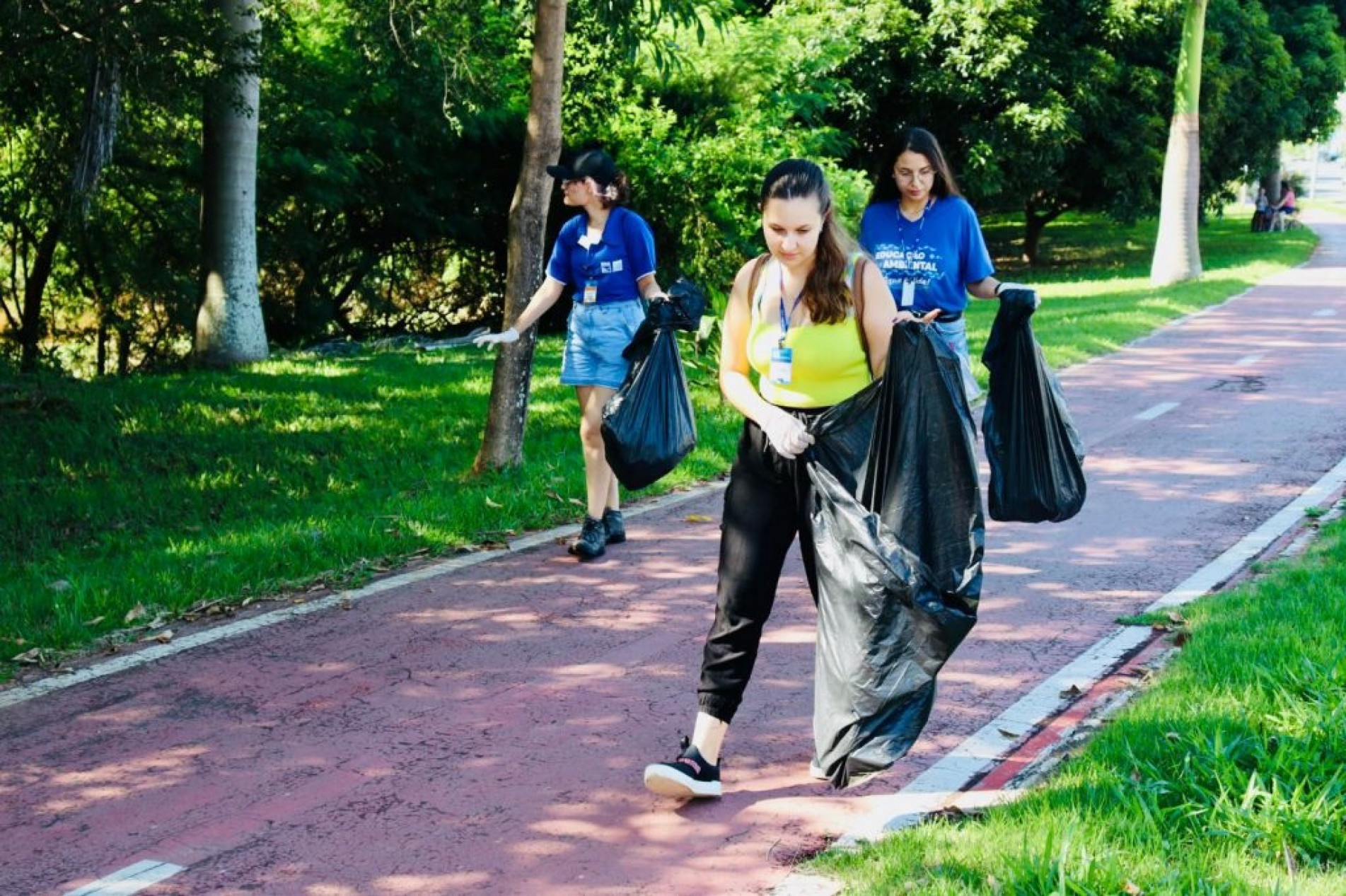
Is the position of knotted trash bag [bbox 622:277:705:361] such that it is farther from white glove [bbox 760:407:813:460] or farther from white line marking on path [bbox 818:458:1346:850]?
white line marking on path [bbox 818:458:1346:850]

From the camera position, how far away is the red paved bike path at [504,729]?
429 cm

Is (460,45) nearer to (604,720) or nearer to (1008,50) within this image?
(604,720)

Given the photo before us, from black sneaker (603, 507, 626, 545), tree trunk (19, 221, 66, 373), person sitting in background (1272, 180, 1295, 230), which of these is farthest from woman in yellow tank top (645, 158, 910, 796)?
person sitting in background (1272, 180, 1295, 230)

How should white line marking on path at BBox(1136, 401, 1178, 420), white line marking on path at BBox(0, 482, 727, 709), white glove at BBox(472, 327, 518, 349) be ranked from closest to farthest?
white line marking on path at BBox(0, 482, 727, 709)
white glove at BBox(472, 327, 518, 349)
white line marking on path at BBox(1136, 401, 1178, 420)

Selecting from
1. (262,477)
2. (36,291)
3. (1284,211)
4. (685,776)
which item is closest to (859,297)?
(685,776)

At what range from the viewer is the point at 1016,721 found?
5.30 m

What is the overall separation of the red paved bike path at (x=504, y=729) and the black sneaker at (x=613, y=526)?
10cm

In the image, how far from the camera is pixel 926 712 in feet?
14.0

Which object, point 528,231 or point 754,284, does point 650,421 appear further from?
point 528,231

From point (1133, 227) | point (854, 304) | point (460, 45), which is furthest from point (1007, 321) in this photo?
point (1133, 227)

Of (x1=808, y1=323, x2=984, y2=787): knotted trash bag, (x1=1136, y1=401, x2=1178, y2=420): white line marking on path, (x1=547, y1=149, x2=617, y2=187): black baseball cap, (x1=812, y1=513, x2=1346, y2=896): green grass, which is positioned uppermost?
(x1=547, y1=149, x2=617, y2=187): black baseball cap

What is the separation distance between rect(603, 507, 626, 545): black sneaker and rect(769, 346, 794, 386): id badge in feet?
11.6

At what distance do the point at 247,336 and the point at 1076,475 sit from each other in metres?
11.8

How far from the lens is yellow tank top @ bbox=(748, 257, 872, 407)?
4527 millimetres
